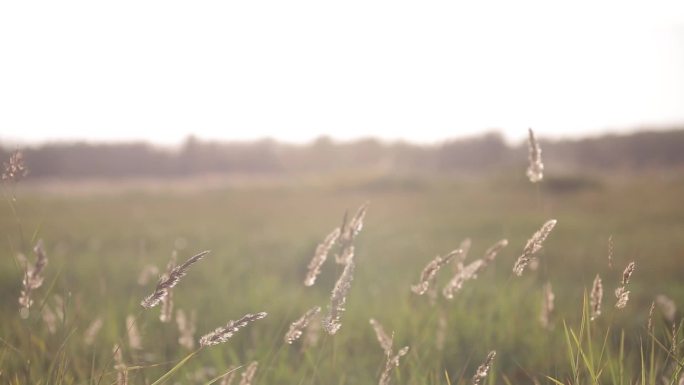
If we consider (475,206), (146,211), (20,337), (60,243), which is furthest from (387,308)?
(146,211)

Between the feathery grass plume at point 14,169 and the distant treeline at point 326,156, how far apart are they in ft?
119

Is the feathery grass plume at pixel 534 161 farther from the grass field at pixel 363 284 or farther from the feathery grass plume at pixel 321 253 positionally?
the feathery grass plume at pixel 321 253

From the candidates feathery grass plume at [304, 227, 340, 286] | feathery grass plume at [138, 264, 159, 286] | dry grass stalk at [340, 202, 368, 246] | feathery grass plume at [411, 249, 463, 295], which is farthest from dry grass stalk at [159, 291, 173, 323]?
feathery grass plume at [411, 249, 463, 295]

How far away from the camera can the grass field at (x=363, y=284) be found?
8.69 ft

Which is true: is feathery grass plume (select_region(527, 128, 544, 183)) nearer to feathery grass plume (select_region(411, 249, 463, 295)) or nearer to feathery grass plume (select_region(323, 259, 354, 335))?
feathery grass plume (select_region(411, 249, 463, 295))

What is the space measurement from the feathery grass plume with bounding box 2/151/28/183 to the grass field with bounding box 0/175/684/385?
0.17 feet

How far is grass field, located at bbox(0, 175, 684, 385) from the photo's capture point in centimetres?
265

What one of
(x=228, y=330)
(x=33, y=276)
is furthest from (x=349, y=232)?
(x=33, y=276)

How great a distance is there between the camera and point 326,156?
39.5 meters

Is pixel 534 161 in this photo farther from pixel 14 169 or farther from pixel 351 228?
pixel 14 169

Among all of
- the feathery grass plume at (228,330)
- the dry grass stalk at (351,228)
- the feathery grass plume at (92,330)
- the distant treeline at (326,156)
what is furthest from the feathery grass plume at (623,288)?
the distant treeline at (326,156)

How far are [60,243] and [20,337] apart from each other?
5389 millimetres

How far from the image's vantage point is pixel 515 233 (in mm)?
9047

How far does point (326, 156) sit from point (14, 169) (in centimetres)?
3793
